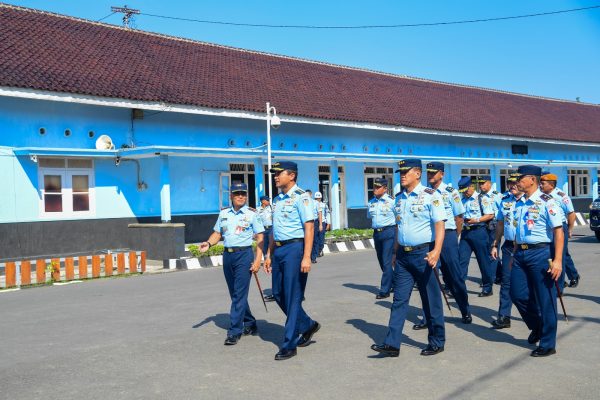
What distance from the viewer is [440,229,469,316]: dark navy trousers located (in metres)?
7.48

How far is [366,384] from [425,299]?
4.51 feet

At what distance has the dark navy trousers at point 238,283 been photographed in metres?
6.78

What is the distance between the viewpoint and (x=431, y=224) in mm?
6152

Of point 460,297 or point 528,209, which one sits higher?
point 528,209

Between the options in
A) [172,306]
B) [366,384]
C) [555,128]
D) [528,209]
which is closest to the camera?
[366,384]

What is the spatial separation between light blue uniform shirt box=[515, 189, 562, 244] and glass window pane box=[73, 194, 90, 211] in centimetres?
1394

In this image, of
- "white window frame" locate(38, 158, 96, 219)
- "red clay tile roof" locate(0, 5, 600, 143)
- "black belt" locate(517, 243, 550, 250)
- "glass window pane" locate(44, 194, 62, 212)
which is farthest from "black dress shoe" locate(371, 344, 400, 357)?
"glass window pane" locate(44, 194, 62, 212)

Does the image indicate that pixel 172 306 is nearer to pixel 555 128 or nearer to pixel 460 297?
pixel 460 297

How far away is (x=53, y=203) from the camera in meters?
16.8

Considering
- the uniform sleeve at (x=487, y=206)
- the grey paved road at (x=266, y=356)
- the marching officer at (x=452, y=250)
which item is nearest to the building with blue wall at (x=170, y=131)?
the grey paved road at (x=266, y=356)

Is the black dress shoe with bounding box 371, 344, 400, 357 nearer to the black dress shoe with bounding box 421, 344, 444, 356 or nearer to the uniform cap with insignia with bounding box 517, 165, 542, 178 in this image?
the black dress shoe with bounding box 421, 344, 444, 356

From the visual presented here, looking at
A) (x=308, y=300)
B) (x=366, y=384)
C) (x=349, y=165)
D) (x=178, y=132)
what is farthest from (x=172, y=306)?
(x=349, y=165)

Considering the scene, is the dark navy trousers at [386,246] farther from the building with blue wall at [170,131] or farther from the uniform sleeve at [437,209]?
the building with blue wall at [170,131]

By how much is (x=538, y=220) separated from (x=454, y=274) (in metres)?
1.85
